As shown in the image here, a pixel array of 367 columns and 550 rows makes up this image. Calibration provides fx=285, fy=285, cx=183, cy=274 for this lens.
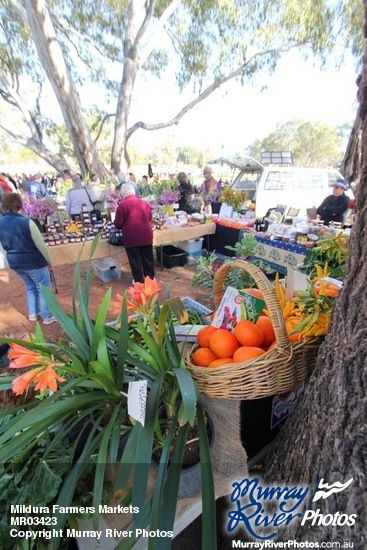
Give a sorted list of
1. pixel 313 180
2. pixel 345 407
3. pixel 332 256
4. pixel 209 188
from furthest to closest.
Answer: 1. pixel 313 180
2. pixel 209 188
3. pixel 332 256
4. pixel 345 407

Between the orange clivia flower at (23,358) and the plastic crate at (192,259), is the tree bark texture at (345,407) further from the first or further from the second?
the plastic crate at (192,259)

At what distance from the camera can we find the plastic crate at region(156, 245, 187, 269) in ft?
16.5

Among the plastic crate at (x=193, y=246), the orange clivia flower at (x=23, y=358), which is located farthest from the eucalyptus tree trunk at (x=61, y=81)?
the orange clivia flower at (x=23, y=358)

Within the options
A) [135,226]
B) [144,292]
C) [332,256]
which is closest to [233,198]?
[135,226]

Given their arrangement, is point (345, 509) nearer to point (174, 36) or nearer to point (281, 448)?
point (281, 448)

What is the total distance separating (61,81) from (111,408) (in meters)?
9.14

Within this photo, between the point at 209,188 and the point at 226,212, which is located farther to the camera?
the point at 209,188

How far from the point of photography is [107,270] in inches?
179

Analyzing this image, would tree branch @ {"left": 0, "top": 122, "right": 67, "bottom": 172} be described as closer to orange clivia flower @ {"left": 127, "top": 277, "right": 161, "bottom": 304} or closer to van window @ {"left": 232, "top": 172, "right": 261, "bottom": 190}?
van window @ {"left": 232, "top": 172, "right": 261, "bottom": 190}

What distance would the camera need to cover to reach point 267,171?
6.94 meters

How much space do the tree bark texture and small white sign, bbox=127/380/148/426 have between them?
0.48m

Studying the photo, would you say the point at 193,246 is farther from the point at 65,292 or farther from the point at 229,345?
the point at 229,345

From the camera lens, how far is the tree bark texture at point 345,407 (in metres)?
0.65

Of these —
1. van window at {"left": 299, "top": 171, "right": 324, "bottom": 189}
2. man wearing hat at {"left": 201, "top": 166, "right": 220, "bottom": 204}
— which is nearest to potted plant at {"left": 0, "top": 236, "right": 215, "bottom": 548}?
→ man wearing hat at {"left": 201, "top": 166, "right": 220, "bottom": 204}
